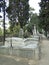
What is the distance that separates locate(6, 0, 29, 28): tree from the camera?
6425 cm

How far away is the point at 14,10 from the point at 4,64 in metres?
54.6

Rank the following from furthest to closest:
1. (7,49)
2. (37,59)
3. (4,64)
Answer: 1. (7,49)
2. (37,59)
3. (4,64)

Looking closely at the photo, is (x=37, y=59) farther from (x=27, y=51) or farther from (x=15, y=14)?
(x=15, y=14)

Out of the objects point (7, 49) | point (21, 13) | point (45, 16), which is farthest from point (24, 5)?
point (7, 49)

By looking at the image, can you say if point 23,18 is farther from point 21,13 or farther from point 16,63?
point 16,63

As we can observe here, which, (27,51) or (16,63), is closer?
(16,63)

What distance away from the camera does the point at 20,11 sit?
213ft

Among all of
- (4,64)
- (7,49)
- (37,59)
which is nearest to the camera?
(4,64)

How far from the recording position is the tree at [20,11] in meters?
64.2

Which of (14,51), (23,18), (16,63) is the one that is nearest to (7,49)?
(14,51)

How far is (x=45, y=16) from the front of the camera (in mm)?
64438

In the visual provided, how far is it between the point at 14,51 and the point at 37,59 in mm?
1613

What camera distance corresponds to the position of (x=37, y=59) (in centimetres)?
1302

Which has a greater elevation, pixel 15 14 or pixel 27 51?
pixel 15 14
